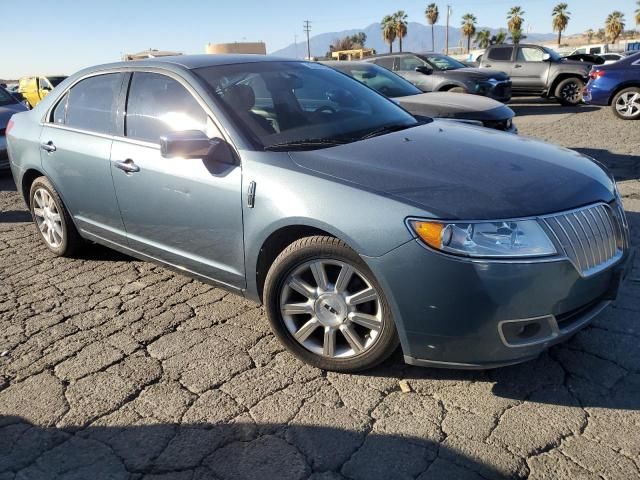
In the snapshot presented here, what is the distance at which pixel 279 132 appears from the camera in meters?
3.16

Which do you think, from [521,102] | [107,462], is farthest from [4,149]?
[521,102]

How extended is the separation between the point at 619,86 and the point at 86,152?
1073cm

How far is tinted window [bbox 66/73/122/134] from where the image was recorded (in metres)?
3.85

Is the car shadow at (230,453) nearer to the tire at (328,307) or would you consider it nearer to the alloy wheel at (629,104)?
the tire at (328,307)

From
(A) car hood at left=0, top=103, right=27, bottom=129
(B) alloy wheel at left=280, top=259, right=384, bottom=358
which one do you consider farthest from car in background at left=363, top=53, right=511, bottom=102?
(B) alloy wheel at left=280, top=259, right=384, bottom=358

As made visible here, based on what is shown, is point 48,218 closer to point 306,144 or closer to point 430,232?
point 306,144

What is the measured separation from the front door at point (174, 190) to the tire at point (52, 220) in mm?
1011

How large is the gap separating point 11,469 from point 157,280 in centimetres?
201

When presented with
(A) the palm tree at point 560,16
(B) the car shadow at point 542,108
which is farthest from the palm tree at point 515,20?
(B) the car shadow at point 542,108

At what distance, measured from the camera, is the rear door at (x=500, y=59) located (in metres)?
15.0

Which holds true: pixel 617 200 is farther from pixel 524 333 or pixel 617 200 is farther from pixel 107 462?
pixel 107 462

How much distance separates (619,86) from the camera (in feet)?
36.0

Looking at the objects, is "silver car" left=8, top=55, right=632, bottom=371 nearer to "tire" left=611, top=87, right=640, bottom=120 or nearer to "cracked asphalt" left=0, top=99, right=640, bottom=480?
"cracked asphalt" left=0, top=99, right=640, bottom=480

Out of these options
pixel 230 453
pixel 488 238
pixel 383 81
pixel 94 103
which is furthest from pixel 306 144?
pixel 383 81
